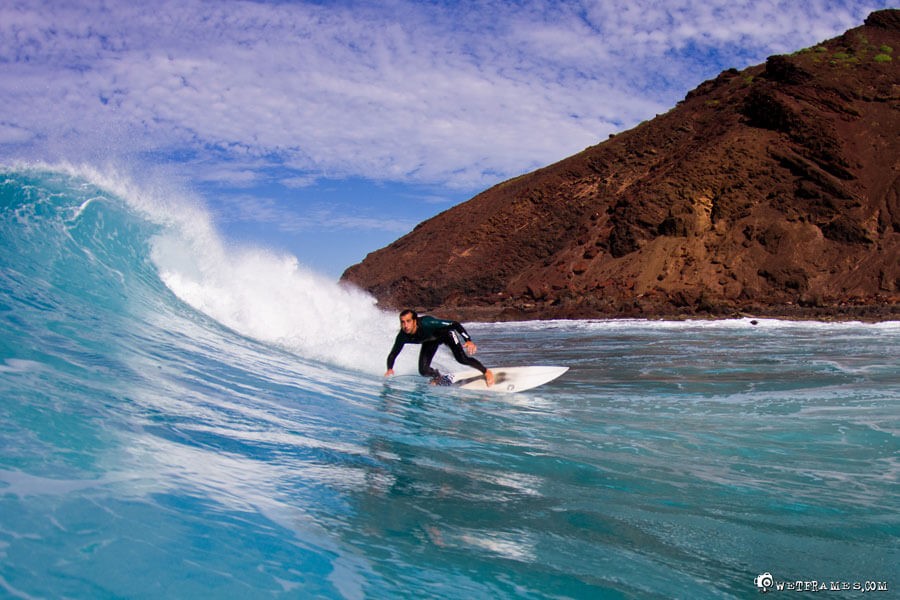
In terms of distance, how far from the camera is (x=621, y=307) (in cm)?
3378

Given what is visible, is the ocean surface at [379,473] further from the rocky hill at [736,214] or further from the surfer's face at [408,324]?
the rocky hill at [736,214]

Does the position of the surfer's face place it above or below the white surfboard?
above

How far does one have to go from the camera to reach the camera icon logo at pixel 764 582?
2.59m

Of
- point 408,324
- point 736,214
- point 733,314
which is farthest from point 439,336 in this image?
point 736,214

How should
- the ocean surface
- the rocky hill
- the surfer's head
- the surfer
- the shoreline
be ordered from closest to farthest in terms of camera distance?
the ocean surface
the surfer's head
the surfer
the shoreline
the rocky hill

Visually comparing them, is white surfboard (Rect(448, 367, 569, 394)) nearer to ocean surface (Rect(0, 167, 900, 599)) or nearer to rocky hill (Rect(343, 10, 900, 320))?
ocean surface (Rect(0, 167, 900, 599))

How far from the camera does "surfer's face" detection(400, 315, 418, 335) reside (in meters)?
8.77

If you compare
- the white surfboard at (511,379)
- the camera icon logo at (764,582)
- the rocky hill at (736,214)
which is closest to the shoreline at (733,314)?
the rocky hill at (736,214)

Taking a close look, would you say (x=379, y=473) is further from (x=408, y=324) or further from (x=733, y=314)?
(x=733, y=314)

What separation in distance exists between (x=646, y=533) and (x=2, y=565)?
8.65 ft

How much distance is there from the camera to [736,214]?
3969cm

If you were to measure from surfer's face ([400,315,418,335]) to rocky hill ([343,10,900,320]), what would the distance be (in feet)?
77.1

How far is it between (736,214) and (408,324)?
36.3 metres

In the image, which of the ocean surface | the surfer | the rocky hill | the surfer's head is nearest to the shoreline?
the rocky hill
